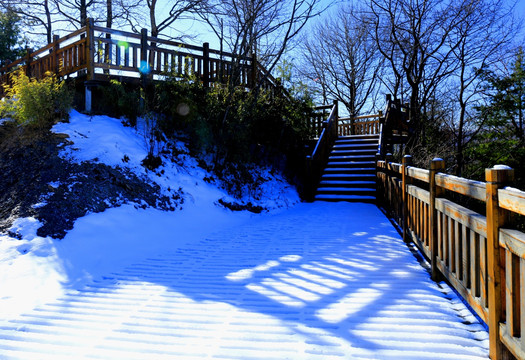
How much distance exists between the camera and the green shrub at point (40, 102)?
6.85m

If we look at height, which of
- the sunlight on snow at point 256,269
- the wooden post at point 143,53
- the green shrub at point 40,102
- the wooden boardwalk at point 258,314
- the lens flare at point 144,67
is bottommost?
the wooden boardwalk at point 258,314

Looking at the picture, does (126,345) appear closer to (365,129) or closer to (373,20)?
(373,20)

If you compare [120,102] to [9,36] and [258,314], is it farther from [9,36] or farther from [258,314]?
[9,36]

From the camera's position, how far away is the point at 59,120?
7.22 metres

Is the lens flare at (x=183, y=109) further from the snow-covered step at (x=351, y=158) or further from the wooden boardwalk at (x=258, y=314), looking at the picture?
the snow-covered step at (x=351, y=158)

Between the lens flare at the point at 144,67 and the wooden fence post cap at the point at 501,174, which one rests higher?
the lens flare at the point at 144,67

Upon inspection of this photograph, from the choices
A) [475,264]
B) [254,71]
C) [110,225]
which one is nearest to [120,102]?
[110,225]

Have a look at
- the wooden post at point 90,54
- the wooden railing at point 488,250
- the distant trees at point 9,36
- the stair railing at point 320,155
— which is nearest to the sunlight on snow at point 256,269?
the wooden railing at point 488,250

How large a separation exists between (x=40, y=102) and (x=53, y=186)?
2.55m

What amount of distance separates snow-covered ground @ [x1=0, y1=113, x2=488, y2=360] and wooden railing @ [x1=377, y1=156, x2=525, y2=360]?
0.80 ft

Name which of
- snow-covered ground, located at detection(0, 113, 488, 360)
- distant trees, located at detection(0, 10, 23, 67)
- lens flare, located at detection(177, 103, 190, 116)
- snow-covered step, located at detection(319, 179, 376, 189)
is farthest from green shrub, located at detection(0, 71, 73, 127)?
distant trees, located at detection(0, 10, 23, 67)

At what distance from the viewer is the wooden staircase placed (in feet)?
33.1

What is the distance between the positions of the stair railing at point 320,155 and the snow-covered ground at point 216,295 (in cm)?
420

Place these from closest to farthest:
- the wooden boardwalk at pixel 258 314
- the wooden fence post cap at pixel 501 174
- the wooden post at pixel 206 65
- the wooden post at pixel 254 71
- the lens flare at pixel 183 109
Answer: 1. the wooden fence post cap at pixel 501 174
2. the wooden boardwalk at pixel 258 314
3. the lens flare at pixel 183 109
4. the wooden post at pixel 206 65
5. the wooden post at pixel 254 71
